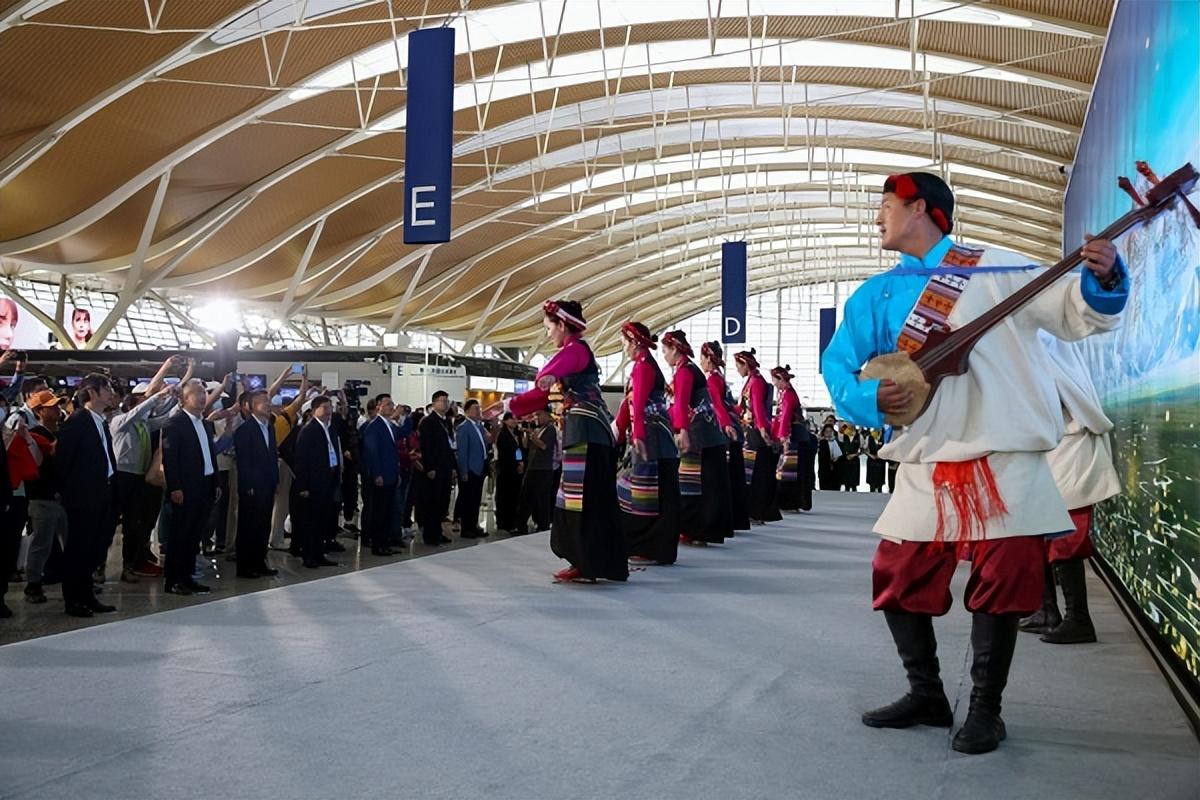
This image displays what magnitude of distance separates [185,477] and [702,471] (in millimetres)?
4249

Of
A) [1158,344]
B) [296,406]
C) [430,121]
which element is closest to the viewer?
[1158,344]

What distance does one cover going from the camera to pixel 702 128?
3055 centimetres

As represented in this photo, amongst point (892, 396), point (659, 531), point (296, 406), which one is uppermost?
point (296, 406)

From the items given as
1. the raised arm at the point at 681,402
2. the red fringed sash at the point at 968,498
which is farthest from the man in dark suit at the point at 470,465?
the red fringed sash at the point at 968,498

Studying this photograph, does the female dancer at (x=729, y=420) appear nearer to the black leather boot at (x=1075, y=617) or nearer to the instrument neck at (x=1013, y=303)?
the black leather boot at (x=1075, y=617)

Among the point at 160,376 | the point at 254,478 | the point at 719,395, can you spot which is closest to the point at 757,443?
the point at 719,395

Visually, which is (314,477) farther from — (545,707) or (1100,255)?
(1100,255)

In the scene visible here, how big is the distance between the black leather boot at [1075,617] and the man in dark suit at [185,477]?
6.05 m

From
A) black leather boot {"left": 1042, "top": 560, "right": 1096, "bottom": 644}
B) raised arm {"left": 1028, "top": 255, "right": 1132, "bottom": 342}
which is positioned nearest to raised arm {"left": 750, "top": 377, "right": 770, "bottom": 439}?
black leather boot {"left": 1042, "top": 560, "right": 1096, "bottom": 644}

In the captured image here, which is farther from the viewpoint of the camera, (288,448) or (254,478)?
(288,448)

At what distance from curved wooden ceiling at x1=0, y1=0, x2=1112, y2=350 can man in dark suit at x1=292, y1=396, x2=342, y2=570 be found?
9.01m

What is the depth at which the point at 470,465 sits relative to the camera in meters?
13.7

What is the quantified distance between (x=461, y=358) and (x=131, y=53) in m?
9.66

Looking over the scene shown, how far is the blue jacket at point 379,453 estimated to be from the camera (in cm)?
1174
